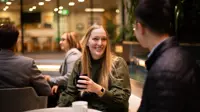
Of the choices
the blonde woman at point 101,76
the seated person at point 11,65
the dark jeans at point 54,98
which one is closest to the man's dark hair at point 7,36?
the seated person at point 11,65

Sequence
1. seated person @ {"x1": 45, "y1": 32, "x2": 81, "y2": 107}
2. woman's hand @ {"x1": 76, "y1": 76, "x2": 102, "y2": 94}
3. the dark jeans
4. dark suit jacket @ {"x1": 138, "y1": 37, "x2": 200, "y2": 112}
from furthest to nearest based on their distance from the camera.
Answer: the dark jeans, seated person @ {"x1": 45, "y1": 32, "x2": 81, "y2": 107}, woman's hand @ {"x1": 76, "y1": 76, "x2": 102, "y2": 94}, dark suit jacket @ {"x1": 138, "y1": 37, "x2": 200, "y2": 112}

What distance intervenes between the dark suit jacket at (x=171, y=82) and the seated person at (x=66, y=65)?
2.92 meters

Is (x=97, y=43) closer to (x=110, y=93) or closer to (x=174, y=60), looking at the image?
(x=110, y=93)

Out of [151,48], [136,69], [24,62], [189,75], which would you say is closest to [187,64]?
[189,75]

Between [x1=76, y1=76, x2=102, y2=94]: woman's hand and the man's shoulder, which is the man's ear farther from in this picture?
[x1=76, y1=76, x2=102, y2=94]: woman's hand

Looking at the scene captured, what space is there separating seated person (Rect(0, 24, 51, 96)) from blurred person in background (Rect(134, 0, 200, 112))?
164 cm

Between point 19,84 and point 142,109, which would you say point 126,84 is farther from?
point 142,109

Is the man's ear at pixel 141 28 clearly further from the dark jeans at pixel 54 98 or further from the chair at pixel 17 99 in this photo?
the dark jeans at pixel 54 98

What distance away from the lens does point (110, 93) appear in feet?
8.02

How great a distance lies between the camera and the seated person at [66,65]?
4093 millimetres

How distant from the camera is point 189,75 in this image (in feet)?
3.95

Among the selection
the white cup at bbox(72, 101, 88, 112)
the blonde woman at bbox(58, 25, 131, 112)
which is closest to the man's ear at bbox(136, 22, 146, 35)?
the white cup at bbox(72, 101, 88, 112)

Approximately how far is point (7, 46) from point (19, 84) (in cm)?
33

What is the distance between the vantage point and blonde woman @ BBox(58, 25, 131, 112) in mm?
2537
